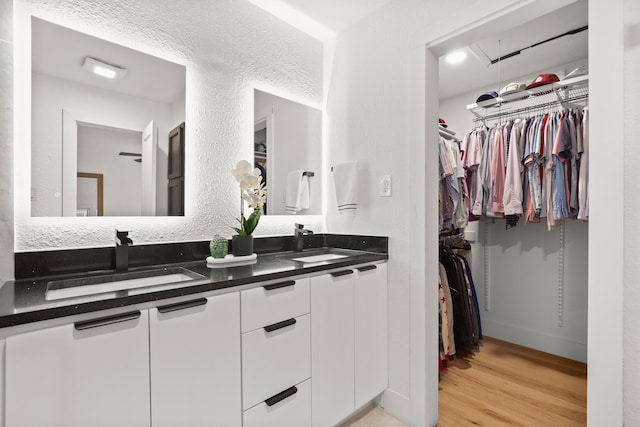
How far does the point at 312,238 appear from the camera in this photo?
2273mm

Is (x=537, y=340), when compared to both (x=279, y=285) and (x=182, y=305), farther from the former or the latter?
(x=182, y=305)

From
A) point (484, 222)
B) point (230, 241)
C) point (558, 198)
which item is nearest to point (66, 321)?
point (230, 241)

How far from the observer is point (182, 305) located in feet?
3.50

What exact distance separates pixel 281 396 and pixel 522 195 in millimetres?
2200

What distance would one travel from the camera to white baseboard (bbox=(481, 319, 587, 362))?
8.10ft

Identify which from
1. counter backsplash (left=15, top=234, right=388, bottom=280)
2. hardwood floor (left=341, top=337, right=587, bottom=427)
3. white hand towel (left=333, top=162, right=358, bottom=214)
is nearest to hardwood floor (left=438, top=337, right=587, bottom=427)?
hardwood floor (left=341, top=337, right=587, bottom=427)

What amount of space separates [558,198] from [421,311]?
4.28ft

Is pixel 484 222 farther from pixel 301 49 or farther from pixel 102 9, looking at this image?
pixel 102 9

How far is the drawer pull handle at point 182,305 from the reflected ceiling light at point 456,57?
2532 mm

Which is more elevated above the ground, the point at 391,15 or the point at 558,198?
the point at 391,15

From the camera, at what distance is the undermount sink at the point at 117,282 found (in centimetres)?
120

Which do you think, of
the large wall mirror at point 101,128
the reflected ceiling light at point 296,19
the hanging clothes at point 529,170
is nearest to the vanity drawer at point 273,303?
the large wall mirror at point 101,128

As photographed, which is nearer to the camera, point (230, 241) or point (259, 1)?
point (230, 241)

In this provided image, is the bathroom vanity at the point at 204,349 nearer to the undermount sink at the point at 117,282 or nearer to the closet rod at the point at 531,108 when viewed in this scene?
the undermount sink at the point at 117,282
